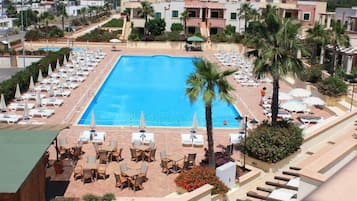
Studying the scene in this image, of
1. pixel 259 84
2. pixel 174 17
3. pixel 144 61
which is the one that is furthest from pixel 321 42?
pixel 174 17

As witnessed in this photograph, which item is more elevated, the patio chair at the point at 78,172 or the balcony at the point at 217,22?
the balcony at the point at 217,22

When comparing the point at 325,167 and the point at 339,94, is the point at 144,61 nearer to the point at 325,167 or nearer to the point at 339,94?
the point at 339,94

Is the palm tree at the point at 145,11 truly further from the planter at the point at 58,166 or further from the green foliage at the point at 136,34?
the planter at the point at 58,166

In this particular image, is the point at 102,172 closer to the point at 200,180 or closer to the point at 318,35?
the point at 200,180

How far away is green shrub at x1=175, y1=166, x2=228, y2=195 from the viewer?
12516 millimetres

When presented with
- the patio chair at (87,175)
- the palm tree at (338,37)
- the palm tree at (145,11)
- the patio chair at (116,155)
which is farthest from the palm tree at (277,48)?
the palm tree at (145,11)

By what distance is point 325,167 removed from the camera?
381 inches

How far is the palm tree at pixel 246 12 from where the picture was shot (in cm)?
5352

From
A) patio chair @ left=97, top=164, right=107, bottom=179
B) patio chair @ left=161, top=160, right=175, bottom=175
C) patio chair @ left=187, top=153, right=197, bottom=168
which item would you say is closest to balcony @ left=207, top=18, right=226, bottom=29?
patio chair @ left=187, top=153, right=197, bottom=168

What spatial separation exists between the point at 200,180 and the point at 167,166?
7.34 ft

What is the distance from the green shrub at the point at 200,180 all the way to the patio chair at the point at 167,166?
1.61m

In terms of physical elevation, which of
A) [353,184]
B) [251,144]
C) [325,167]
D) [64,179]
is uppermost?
[353,184]

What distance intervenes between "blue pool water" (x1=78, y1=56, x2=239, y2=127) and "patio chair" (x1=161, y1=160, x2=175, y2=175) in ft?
13.2

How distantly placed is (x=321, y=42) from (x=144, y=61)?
54.8ft
